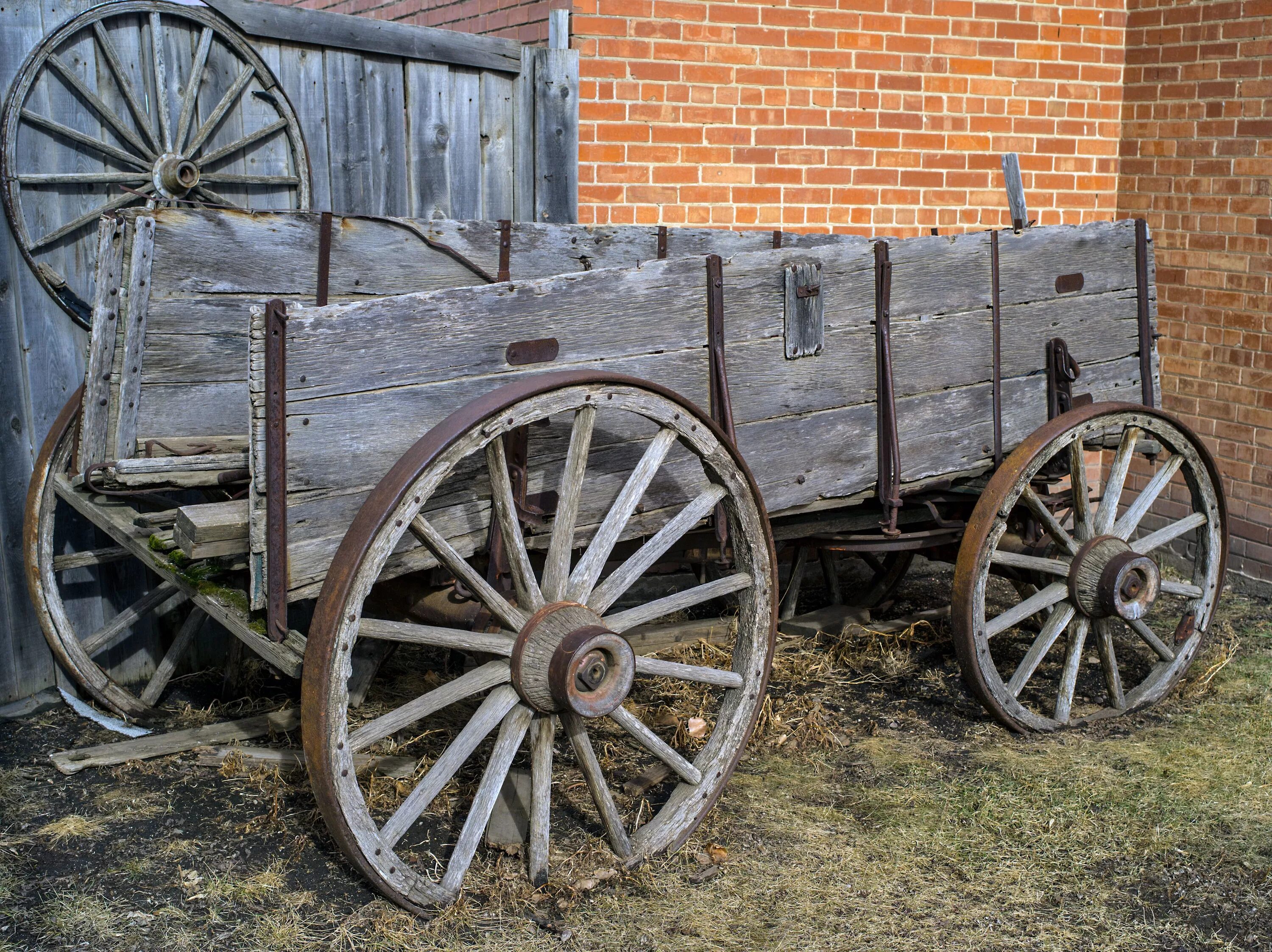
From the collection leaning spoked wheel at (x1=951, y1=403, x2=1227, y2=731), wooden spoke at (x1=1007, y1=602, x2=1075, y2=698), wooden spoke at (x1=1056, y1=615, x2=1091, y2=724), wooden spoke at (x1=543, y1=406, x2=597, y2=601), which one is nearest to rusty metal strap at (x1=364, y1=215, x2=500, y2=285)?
wooden spoke at (x1=543, y1=406, x2=597, y2=601)

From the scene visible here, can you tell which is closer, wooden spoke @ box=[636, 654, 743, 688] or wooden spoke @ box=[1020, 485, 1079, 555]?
wooden spoke @ box=[636, 654, 743, 688]

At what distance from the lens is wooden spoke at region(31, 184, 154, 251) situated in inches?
155

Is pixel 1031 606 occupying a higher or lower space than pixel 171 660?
higher

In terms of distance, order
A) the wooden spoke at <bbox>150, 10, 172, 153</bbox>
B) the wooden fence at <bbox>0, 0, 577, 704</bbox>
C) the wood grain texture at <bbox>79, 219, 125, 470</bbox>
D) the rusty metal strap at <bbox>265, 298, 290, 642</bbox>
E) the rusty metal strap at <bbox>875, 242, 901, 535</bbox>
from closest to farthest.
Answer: the rusty metal strap at <bbox>265, 298, 290, 642</bbox>
the wood grain texture at <bbox>79, 219, 125, 470</bbox>
the rusty metal strap at <bbox>875, 242, 901, 535</bbox>
the wooden fence at <bbox>0, 0, 577, 704</bbox>
the wooden spoke at <bbox>150, 10, 172, 153</bbox>

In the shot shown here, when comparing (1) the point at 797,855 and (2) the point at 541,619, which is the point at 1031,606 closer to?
(1) the point at 797,855

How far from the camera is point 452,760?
2.82 meters

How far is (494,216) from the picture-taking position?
5.09m

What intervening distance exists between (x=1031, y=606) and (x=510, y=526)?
1.90 m

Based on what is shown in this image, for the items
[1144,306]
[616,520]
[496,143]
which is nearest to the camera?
[616,520]

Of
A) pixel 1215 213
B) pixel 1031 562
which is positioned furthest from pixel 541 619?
pixel 1215 213

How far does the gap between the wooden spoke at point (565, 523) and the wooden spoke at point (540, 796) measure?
0.32 meters

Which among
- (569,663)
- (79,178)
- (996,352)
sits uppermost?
(79,178)

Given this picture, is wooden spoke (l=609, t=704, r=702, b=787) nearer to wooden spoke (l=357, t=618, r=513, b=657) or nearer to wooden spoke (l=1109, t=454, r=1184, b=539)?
wooden spoke (l=357, t=618, r=513, b=657)

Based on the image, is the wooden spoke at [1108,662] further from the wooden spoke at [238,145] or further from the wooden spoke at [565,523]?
the wooden spoke at [238,145]
